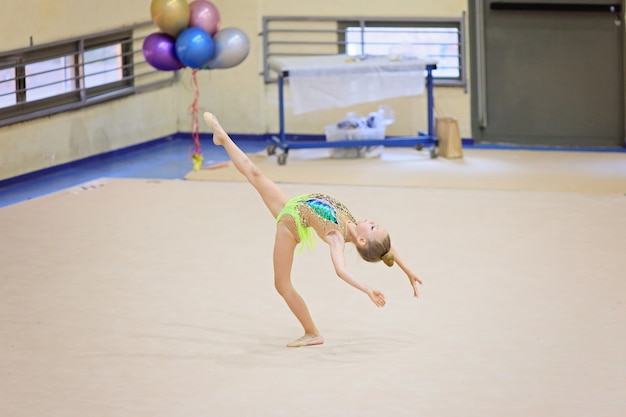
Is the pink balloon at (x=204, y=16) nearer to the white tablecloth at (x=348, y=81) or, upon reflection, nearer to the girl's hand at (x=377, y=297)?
the white tablecloth at (x=348, y=81)

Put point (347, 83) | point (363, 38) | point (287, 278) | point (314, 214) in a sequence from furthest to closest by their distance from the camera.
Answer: point (363, 38), point (347, 83), point (287, 278), point (314, 214)

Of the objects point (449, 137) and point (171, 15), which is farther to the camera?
point (449, 137)

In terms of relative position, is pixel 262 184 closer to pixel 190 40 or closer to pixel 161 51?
pixel 190 40

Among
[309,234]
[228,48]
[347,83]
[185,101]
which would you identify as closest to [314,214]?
[309,234]

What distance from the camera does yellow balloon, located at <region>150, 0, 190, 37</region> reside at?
8125 mm

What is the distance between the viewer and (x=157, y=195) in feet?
25.6

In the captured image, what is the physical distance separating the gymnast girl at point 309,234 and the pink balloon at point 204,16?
377 cm

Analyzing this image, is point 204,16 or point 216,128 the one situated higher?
point 204,16

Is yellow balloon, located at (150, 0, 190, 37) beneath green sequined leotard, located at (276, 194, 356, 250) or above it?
above

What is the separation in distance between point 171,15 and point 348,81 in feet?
5.65

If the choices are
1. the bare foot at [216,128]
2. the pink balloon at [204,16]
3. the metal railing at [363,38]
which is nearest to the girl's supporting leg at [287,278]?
the bare foot at [216,128]

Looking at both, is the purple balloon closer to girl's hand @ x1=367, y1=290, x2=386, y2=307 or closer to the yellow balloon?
the yellow balloon

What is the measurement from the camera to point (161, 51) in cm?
816

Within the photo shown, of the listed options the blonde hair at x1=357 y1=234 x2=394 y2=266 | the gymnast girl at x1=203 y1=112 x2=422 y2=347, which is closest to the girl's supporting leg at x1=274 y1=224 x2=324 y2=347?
the gymnast girl at x1=203 y1=112 x2=422 y2=347
